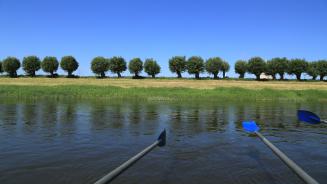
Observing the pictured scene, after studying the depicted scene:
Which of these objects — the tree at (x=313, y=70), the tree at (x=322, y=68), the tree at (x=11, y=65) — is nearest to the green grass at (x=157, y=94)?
the tree at (x=322, y=68)

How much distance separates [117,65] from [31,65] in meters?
35.5

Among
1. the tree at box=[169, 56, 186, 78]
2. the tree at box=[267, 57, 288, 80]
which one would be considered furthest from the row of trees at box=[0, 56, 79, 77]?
the tree at box=[267, 57, 288, 80]

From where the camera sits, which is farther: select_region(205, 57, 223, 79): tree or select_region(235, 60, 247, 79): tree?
select_region(205, 57, 223, 79): tree

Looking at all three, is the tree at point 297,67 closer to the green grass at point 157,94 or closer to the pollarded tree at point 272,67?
the pollarded tree at point 272,67

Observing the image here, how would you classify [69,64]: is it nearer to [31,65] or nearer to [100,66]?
[100,66]

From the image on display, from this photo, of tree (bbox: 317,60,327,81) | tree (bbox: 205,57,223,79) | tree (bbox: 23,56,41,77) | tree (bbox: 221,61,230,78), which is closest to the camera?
tree (bbox: 317,60,327,81)

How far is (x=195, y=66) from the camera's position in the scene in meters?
148

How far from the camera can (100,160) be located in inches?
504

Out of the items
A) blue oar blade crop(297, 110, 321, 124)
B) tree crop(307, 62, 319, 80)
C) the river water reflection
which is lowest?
the river water reflection

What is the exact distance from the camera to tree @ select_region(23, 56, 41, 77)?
144 m

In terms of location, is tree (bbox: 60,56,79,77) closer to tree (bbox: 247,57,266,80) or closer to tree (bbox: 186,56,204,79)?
tree (bbox: 186,56,204,79)

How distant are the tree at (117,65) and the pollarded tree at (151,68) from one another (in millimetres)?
9282

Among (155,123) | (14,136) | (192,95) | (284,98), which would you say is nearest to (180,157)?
(14,136)

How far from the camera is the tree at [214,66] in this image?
496 ft
